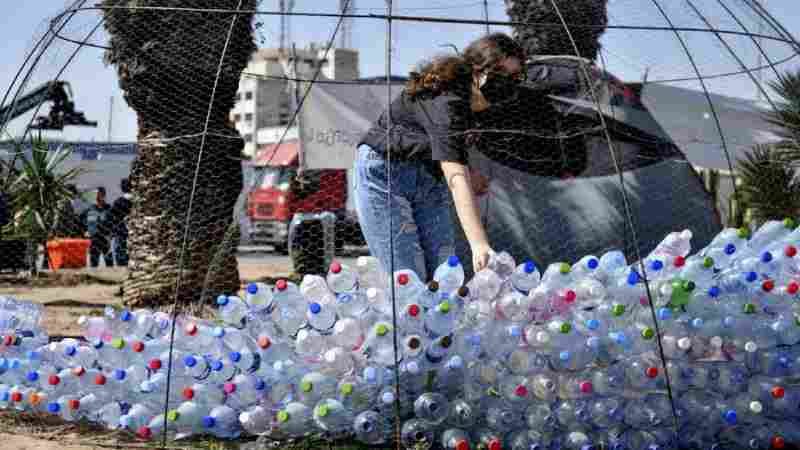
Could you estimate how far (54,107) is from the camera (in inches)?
316

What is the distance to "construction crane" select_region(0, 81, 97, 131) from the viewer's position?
6.17 m

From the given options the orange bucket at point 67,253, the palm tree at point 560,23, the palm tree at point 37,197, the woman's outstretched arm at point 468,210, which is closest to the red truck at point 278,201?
the orange bucket at point 67,253

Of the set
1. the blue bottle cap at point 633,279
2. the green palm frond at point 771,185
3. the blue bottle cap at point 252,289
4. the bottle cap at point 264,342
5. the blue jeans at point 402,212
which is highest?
the green palm frond at point 771,185

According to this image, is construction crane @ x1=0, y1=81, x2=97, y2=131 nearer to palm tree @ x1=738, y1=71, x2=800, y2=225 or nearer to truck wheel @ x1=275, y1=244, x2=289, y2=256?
palm tree @ x1=738, y1=71, x2=800, y2=225

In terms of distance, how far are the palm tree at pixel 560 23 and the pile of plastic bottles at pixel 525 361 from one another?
1708 mm

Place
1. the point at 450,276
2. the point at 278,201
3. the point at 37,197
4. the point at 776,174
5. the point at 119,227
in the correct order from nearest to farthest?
the point at 450,276 → the point at 776,174 → the point at 37,197 → the point at 119,227 → the point at 278,201

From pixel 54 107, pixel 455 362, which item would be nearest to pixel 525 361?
pixel 455 362

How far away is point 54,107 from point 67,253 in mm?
5047

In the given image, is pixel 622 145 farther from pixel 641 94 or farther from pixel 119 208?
pixel 119 208

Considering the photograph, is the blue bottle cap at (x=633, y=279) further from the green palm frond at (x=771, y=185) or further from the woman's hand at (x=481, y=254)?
the green palm frond at (x=771, y=185)

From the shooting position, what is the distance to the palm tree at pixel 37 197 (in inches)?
473

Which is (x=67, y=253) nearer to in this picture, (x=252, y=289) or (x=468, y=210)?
(x=252, y=289)

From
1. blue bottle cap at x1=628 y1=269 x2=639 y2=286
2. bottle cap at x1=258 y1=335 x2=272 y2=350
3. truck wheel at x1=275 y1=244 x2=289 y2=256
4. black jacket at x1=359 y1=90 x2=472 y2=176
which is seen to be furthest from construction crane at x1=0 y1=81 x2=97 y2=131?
truck wheel at x1=275 y1=244 x2=289 y2=256

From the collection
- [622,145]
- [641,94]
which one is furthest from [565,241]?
[641,94]
